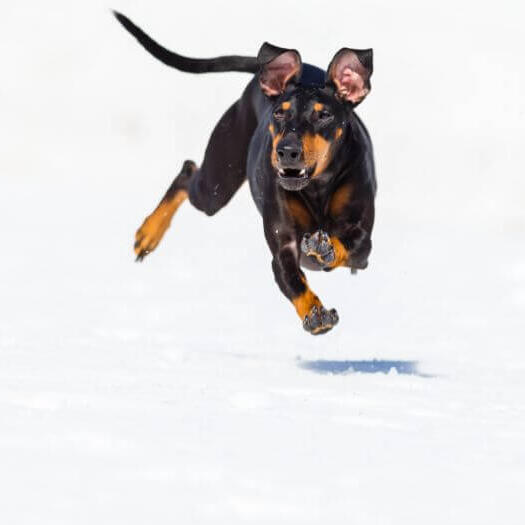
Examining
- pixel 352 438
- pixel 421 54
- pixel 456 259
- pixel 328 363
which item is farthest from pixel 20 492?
pixel 421 54

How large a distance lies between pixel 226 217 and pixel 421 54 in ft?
20.0

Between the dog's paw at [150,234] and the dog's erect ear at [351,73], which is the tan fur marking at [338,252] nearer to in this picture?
the dog's erect ear at [351,73]

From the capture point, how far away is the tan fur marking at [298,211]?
5645 mm

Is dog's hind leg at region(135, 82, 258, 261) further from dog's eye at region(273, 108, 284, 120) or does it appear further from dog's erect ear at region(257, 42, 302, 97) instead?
dog's eye at region(273, 108, 284, 120)

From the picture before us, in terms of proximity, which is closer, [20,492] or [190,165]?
[20,492]

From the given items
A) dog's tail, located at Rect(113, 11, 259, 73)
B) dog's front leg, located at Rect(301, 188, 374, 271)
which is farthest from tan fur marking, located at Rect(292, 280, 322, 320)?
dog's tail, located at Rect(113, 11, 259, 73)

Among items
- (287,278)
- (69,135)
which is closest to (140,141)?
(69,135)

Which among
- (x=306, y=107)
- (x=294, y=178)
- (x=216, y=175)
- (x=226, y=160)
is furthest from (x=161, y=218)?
(x=294, y=178)

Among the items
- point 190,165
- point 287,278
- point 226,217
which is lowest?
point 287,278

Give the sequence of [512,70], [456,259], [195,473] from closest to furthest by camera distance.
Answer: [195,473] → [456,259] → [512,70]

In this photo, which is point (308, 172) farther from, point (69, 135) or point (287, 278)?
point (69, 135)

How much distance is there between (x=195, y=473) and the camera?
3490 millimetres

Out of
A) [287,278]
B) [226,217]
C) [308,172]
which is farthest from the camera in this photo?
[226,217]

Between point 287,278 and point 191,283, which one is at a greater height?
point 191,283
